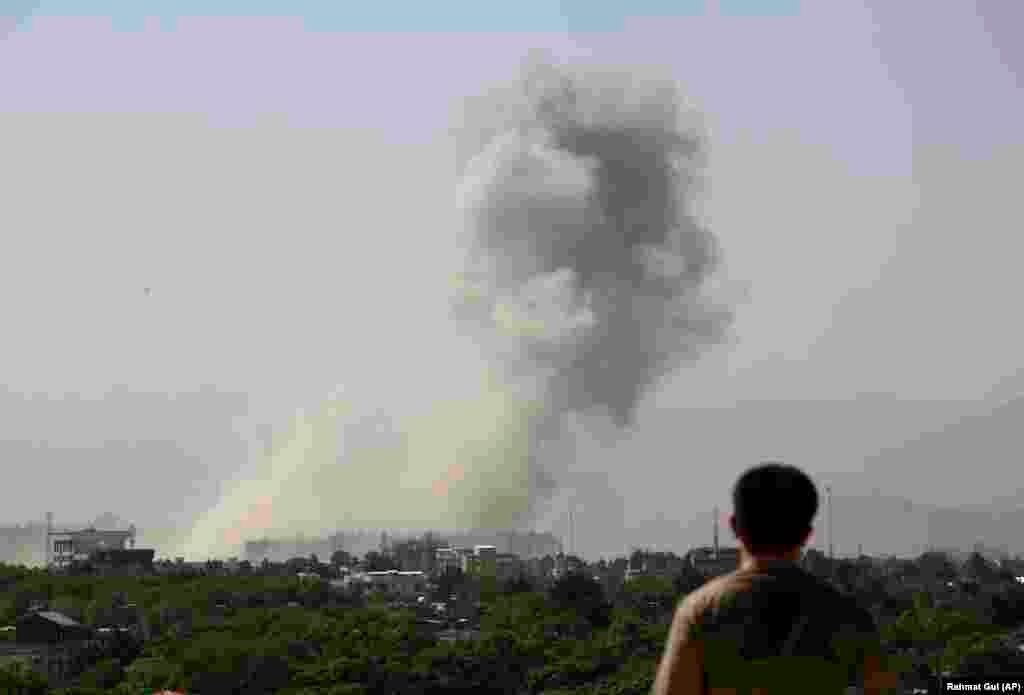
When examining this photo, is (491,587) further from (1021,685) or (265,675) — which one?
(1021,685)

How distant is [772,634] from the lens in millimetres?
7371

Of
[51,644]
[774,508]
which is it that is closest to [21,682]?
[51,644]

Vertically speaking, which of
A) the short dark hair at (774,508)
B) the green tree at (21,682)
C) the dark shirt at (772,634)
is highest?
the short dark hair at (774,508)

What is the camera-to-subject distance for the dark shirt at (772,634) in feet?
23.8

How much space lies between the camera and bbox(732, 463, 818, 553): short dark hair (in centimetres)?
751

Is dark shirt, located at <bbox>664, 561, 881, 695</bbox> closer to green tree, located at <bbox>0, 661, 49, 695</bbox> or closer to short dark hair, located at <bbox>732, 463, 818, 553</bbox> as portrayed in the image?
short dark hair, located at <bbox>732, 463, 818, 553</bbox>

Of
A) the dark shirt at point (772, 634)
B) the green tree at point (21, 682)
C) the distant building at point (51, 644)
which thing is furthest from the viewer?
the distant building at point (51, 644)

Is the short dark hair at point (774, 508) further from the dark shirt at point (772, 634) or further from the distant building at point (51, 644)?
the distant building at point (51, 644)

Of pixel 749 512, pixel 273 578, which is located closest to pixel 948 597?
pixel 273 578

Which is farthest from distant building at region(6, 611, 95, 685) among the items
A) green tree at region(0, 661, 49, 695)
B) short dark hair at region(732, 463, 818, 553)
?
short dark hair at region(732, 463, 818, 553)

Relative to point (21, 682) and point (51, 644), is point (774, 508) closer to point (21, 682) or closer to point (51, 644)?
point (21, 682)

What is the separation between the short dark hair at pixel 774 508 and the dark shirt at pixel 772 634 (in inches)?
6.3

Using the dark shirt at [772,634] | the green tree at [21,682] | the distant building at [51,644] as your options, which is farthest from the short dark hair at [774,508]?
the distant building at [51,644]

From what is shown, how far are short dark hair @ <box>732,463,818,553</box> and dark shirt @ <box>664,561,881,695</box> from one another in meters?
0.16
